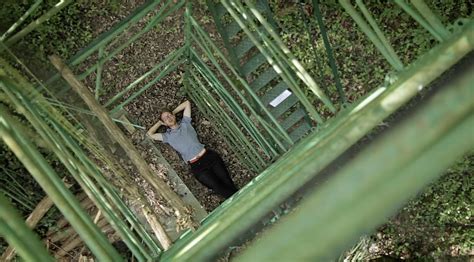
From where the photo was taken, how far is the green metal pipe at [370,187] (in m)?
1.15

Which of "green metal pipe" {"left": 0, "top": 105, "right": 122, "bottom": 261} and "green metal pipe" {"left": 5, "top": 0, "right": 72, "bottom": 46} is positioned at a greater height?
"green metal pipe" {"left": 5, "top": 0, "right": 72, "bottom": 46}

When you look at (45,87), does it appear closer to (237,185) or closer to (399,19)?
(237,185)

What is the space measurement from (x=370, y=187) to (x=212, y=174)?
6314 mm

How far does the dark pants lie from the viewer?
740cm

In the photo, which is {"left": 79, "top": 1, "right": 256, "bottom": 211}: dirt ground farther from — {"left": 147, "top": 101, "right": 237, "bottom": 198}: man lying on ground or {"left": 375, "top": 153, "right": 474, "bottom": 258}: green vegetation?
{"left": 375, "top": 153, "right": 474, "bottom": 258}: green vegetation

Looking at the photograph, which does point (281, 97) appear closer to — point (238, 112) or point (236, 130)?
point (238, 112)

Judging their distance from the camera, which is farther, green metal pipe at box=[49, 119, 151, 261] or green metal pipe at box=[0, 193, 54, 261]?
green metal pipe at box=[49, 119, 151, 261]

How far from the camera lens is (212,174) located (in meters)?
7.43

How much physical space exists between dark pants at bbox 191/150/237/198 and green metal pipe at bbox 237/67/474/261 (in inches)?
243

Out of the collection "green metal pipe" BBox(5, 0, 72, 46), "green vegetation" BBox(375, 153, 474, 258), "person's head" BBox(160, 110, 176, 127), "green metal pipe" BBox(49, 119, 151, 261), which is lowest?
"green vegetation" BBox(375, 153, 474, 258)

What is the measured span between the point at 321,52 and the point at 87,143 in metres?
4.15

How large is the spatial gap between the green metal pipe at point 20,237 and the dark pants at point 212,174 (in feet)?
17.2

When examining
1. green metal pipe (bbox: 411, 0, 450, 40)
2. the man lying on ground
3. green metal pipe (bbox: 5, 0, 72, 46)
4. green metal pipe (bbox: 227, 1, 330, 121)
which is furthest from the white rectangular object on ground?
green metal pipe (bbox: 5, 0, 72, 46)

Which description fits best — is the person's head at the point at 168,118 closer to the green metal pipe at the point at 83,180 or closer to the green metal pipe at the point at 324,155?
the green metal pipe at the point at 83,180
